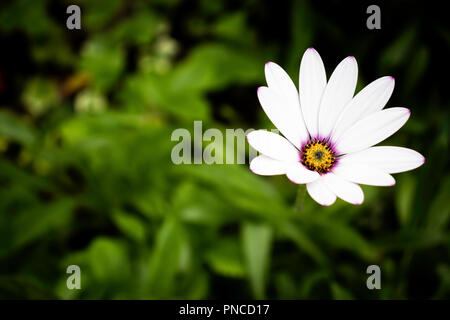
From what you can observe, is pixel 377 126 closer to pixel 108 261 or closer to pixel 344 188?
pixel 344 188

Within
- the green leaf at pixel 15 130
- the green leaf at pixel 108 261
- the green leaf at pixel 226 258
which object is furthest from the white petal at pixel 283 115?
the green leaf at pixel 15 130

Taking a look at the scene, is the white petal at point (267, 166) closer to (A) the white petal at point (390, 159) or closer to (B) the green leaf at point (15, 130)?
(A) the white petal at point (390, 159)

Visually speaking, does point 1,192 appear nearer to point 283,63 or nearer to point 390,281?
point 283,63

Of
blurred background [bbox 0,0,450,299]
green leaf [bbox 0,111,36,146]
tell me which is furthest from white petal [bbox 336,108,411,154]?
green leaf [bbox 0,111,36,146]

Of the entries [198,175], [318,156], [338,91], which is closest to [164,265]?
[198,175]

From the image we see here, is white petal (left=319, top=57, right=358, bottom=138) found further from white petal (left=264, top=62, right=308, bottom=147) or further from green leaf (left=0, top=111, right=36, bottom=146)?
green leaf (left=0, top=111, right=36, bottom=146)
